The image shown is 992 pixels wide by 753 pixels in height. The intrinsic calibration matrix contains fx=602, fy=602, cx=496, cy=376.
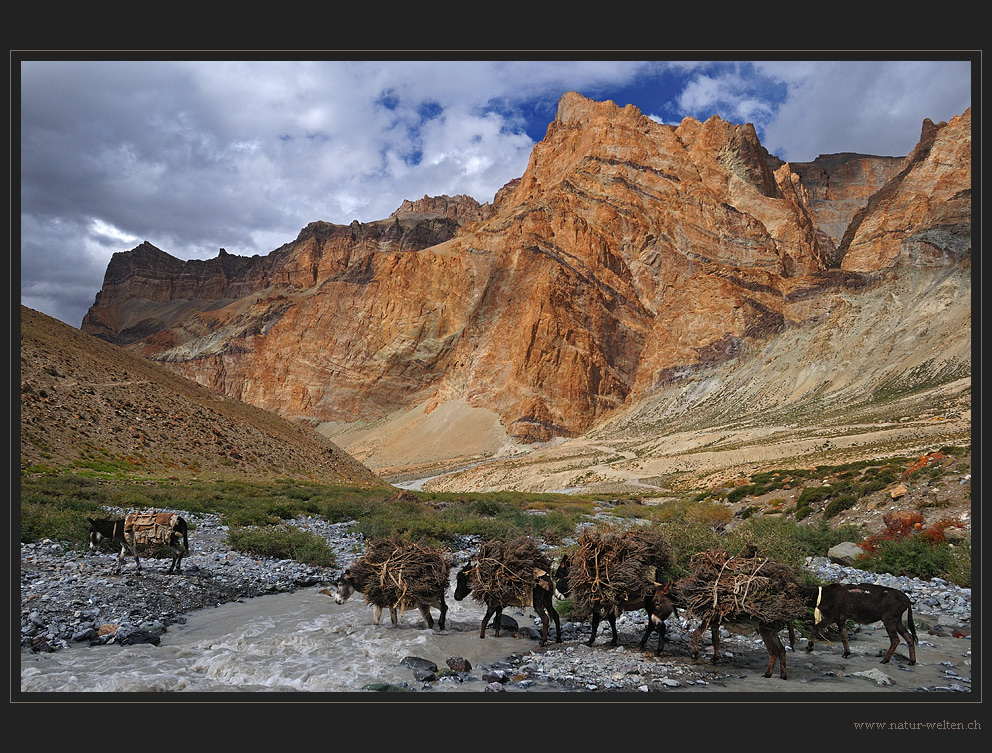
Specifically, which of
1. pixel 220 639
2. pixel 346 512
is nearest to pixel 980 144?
pixel 220 639

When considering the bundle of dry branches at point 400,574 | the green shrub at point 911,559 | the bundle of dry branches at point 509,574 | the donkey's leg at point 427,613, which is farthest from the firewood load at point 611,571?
the green shrub at point 911,559

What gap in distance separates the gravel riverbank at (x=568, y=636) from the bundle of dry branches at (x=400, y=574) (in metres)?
1.78

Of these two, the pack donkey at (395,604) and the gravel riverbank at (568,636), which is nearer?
the gravel riverbank at (568,636)

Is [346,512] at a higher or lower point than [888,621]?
lower

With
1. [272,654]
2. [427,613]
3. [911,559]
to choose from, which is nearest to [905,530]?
[911,559]

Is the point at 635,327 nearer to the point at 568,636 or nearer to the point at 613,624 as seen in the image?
the point at 568,636

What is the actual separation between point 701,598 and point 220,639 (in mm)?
7116

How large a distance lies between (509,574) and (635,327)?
129092 millimetres

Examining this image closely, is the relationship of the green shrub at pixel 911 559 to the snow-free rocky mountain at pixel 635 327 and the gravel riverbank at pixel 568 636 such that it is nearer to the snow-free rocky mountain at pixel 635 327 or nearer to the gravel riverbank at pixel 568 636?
the gravel riverbank at pixel 568 636

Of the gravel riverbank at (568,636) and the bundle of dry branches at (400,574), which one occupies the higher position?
the bundle of dry branches at (400,574)

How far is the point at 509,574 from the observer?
9.43 m

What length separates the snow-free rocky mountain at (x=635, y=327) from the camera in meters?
77.2
